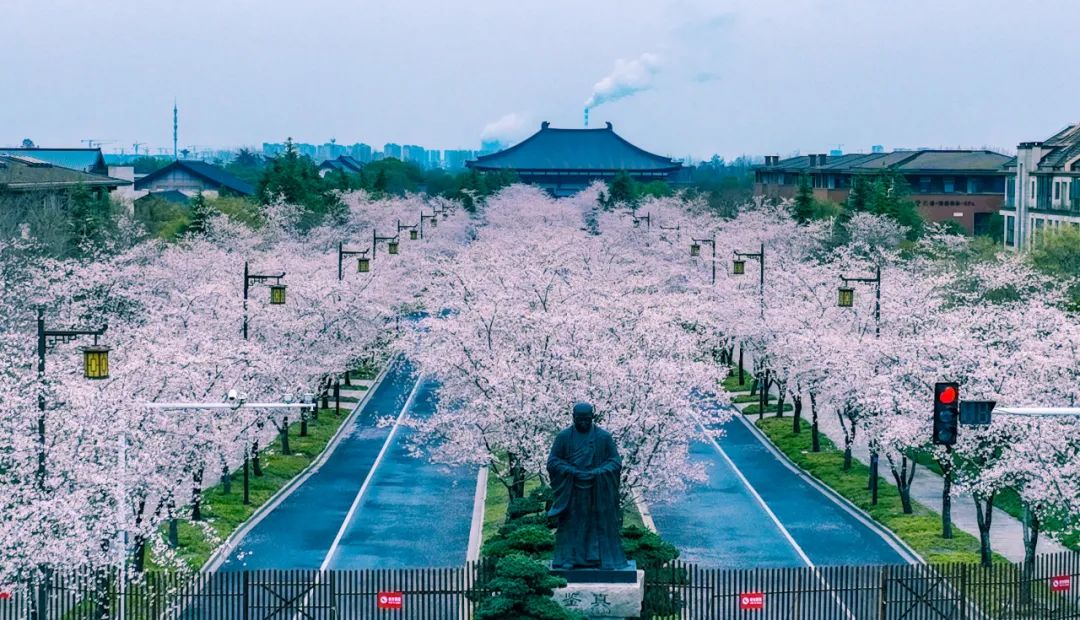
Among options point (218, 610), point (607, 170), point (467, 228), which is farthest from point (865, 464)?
point (607, 170)

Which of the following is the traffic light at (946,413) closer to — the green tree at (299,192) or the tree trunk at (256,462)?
the tree trunk at (256,462)

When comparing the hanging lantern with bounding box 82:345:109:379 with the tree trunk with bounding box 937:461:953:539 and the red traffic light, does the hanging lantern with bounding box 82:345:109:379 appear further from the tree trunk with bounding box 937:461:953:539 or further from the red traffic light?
the tree trunk with bounding box 937:461:953:539

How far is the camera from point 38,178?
300 feet

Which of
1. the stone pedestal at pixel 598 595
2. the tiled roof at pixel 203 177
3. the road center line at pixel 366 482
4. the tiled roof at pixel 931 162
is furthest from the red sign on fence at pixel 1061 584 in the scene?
Result: the tiled roof at pixel 203 177

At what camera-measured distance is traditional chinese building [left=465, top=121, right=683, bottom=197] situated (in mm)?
180000

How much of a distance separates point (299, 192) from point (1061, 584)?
83.4m

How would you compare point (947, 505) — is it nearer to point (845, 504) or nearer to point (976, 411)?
point (845, 504)

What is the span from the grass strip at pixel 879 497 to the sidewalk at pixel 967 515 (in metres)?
0.52

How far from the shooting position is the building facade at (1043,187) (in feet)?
284

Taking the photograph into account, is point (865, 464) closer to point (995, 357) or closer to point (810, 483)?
point (810, 483)

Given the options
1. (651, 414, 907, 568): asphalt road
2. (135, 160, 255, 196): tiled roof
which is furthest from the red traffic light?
(135, 160, 255, 196): tiled roof

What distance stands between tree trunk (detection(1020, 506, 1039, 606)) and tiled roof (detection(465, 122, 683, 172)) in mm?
145179

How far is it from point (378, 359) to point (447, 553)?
32.4m

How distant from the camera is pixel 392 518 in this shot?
43.2m
